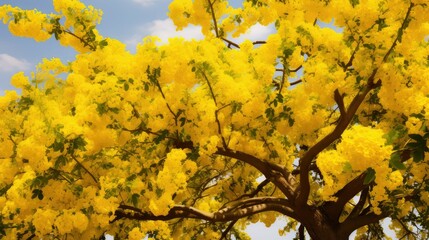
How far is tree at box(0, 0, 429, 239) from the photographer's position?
6.39 meters

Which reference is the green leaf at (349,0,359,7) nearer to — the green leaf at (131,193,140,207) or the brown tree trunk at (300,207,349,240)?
the brown tree trunk at (300,207,349,240)

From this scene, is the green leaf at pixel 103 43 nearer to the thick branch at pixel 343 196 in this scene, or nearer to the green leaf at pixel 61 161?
the green leaf at pixel 61 161

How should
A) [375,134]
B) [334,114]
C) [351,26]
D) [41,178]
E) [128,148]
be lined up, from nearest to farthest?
[375,134], [41,178], [351,26], [128,148], [334,114]

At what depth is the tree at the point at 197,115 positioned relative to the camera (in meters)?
6.39

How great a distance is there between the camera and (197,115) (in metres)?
7.27

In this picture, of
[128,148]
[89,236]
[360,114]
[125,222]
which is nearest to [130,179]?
[89,236]

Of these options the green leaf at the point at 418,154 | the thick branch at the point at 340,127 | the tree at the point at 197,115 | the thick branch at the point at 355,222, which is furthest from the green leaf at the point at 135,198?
the thick branch at the point at 355,222

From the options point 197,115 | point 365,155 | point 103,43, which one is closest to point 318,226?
point 197,115

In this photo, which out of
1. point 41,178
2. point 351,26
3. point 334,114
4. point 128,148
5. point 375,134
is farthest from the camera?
point 334,114

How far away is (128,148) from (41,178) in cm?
270

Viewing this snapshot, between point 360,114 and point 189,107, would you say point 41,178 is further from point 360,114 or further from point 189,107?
point 360,114

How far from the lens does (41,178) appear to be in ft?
21.1

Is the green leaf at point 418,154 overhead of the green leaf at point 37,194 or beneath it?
beneath

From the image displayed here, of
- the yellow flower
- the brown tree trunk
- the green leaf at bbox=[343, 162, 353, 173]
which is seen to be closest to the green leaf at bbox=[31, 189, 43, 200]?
the yellow flower
